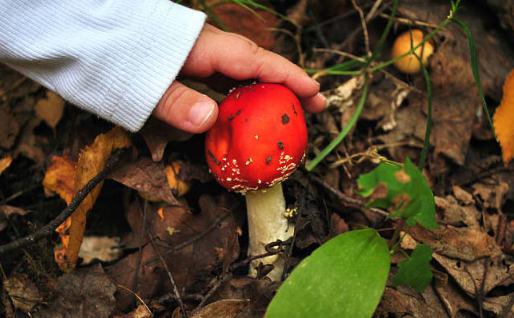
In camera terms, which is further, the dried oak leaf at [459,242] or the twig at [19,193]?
the twig at [19,193]

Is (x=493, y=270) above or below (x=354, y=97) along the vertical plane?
below

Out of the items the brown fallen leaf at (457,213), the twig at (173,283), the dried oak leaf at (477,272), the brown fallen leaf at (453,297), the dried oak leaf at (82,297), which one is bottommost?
the dried oak leaf at (82,297)

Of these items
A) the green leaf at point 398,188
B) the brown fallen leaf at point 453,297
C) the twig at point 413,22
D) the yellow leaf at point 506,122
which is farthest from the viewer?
the twig at point 413,22

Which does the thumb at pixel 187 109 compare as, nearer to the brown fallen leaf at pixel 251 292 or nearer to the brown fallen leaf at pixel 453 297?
the brown fallen leaf at pixel 251 292

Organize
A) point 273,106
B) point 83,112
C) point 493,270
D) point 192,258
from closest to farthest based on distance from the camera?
point 273,106 → point 493,270 → point 192,258 → point 83,112

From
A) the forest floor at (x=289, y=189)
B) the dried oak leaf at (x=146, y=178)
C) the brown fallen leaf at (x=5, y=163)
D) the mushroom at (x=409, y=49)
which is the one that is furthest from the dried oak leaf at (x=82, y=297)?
the mushroom at (x=409, y=49)

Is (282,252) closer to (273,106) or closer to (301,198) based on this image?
(301,198)

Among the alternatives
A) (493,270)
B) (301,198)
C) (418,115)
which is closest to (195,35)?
(301,198)

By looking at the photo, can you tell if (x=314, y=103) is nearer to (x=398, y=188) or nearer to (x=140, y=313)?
(x=398, y=188)
